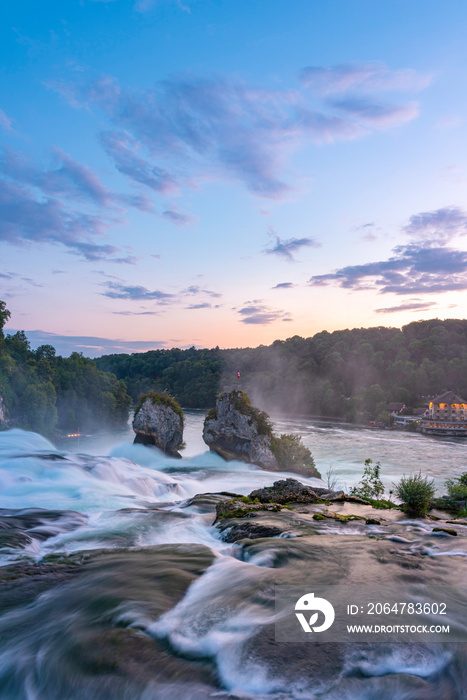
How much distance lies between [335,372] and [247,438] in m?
96.6

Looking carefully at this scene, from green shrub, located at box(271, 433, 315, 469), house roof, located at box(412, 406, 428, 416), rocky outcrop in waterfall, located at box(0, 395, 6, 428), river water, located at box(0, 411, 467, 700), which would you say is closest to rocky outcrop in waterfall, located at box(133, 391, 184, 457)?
green shrub, located at box(271, 433, 315, 469)

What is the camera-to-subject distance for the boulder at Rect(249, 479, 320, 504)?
13.6m

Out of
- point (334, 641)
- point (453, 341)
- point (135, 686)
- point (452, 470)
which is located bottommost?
point (452, 470)

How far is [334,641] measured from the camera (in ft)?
15.7

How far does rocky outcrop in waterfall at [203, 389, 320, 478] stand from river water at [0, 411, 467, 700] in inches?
998

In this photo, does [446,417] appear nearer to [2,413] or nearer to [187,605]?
[2,413]

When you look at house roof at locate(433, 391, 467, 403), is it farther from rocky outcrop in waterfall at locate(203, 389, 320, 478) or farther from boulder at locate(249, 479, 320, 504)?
boulder at locate(249, 479, 320, 504)

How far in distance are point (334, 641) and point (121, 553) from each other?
19.5 feet

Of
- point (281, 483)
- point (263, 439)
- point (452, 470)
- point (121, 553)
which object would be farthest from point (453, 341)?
point (121, 553)

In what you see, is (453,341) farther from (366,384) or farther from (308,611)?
(308,611)

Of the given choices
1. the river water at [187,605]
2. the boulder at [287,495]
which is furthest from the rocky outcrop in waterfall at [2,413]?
the boulder at [287,495]

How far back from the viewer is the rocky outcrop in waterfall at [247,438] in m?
39.1

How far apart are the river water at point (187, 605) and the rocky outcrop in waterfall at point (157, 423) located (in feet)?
86.5

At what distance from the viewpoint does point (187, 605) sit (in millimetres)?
6188
